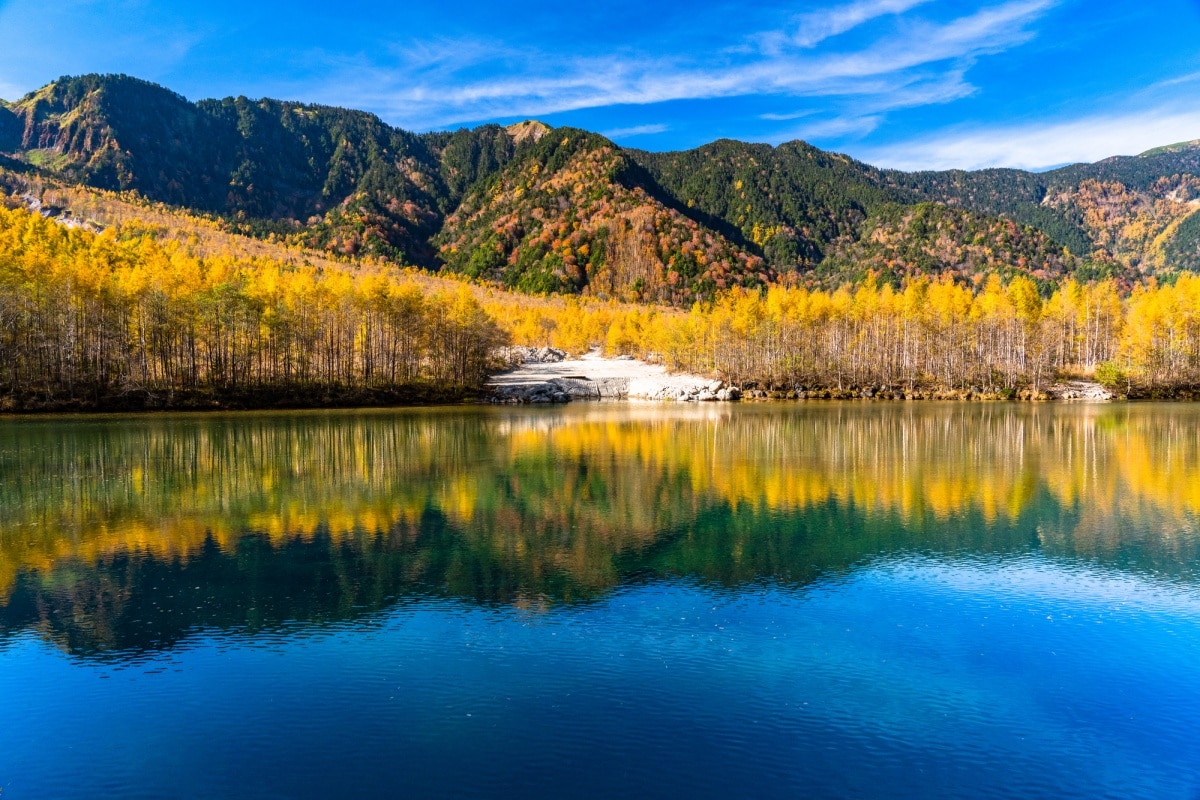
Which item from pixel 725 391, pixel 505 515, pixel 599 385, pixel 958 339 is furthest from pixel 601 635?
pixel 958 339

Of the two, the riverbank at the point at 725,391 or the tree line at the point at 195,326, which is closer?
the tree line at the point at 195,326

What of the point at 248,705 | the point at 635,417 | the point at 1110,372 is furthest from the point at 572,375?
the point at 248,705

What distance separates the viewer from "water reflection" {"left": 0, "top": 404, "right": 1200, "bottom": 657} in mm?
13117

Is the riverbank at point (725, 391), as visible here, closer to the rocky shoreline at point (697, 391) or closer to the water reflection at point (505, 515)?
the rocky shoreline at point (697, 391)

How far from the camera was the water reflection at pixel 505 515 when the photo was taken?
43.0 feet

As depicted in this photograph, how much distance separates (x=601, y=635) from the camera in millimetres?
11008

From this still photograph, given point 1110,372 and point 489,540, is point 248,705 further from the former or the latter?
point 1110,372

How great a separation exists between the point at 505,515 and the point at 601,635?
8.73 m

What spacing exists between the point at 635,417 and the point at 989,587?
130ft

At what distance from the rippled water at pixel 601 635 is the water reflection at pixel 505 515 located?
5.1 inches

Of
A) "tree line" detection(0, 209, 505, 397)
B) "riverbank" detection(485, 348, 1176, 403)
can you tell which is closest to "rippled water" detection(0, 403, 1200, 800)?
"tree line" detection(0, 209, 505, 397)

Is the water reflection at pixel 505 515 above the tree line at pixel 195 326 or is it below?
below

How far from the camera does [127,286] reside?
52.6 m

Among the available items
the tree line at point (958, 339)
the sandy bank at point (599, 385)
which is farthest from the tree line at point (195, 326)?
the tree line at point (958, 339)
